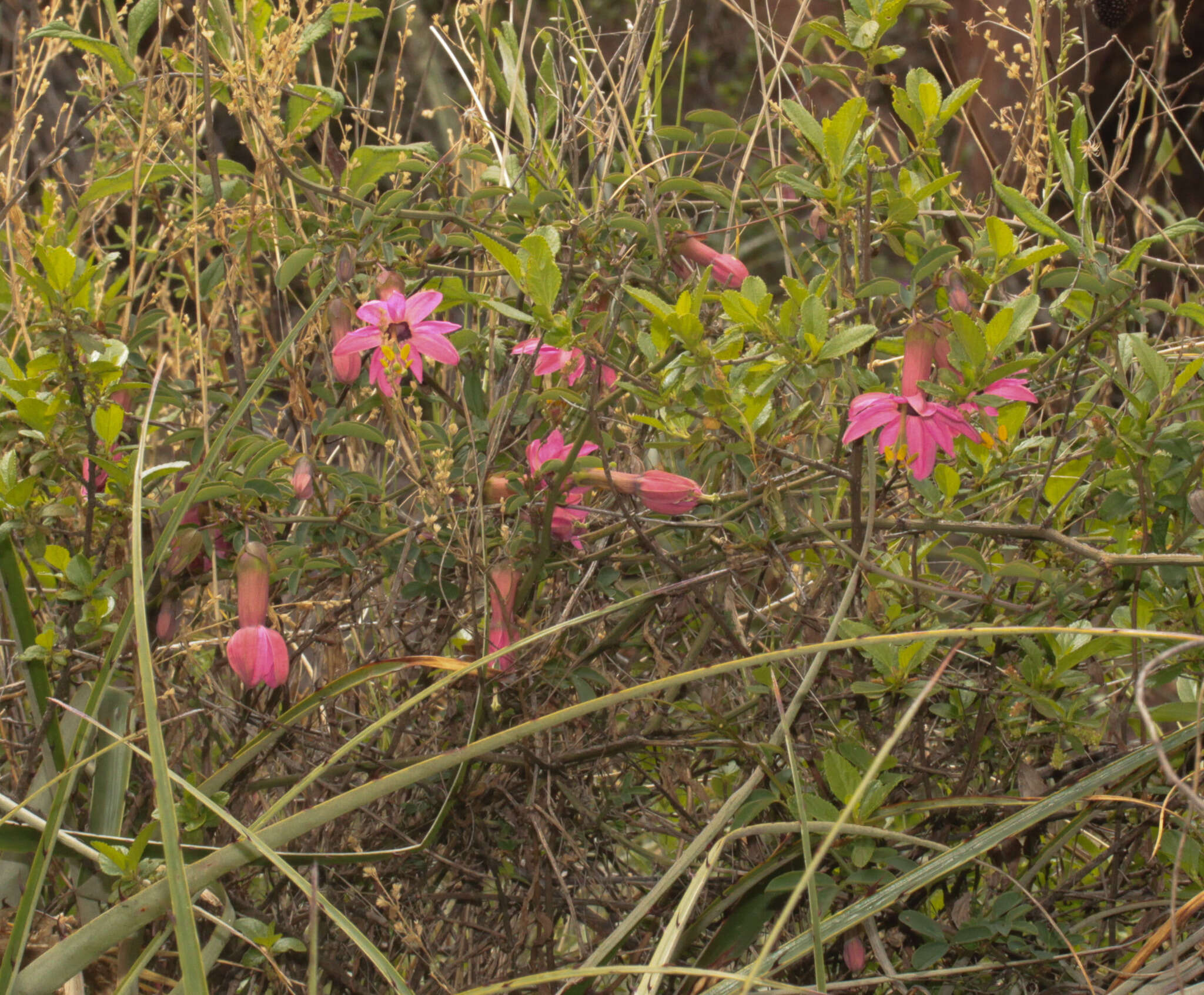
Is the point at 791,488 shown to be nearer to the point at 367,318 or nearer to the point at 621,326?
the point at 621,326

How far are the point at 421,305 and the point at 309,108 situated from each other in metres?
0.25

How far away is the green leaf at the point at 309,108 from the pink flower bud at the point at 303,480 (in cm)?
29

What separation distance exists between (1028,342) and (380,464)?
0.75 m

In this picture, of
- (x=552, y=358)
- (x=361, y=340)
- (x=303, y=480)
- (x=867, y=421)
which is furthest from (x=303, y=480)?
(x=867, y=421)

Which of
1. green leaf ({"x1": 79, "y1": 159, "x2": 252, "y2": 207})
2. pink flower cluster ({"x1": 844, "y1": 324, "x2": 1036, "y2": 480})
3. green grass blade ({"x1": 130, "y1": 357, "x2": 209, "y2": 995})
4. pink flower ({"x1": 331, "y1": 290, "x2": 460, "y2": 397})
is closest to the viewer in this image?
green grass blade ({"x1": 130, "y1": 357, "x2": 209, "y2": 995})

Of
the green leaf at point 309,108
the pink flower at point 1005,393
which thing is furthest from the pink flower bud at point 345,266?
the pink flower at point 1005,393

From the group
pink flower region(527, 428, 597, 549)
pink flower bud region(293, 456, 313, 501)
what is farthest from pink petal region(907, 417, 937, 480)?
pink flower bud region(293, 456, 313, 501)

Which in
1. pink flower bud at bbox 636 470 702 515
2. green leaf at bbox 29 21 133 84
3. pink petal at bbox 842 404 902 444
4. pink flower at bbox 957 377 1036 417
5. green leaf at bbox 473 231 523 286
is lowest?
pink flower bud at bbox 636 470 702 515

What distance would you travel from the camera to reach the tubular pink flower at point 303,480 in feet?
2.94

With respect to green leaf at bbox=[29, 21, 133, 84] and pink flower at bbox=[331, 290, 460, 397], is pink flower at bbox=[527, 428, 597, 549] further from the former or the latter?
green leaf at bbox=[29, 21, 133, 84]

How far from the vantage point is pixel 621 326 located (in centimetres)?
105

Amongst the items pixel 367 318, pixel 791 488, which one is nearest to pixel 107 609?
pixel 367 318

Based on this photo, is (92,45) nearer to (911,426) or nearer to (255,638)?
(255,638)

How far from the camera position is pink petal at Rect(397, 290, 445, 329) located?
896mm
